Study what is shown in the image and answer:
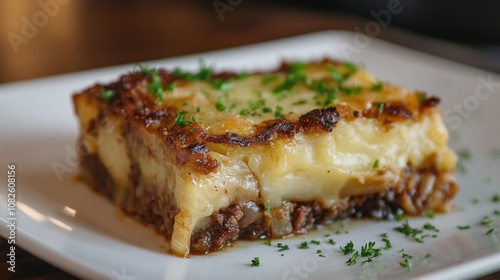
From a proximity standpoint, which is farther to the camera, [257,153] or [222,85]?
[222,85]

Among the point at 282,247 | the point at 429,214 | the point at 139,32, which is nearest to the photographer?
the point at 282,247

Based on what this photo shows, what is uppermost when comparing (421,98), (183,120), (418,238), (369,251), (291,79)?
(291,79)

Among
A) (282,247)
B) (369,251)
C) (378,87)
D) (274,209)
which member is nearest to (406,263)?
(369,251)

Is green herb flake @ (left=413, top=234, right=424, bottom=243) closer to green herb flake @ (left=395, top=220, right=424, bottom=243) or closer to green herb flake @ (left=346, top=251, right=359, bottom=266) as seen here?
green herb flake @ (left=395, top=220, right=424, bottom=243)

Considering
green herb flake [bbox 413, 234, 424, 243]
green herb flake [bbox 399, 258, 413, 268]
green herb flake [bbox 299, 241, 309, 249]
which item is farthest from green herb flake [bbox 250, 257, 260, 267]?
green herb flake [bbox 413, 234, 424, 243]

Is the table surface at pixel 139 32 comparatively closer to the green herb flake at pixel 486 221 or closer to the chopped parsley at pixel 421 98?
the chopped parsley at pixel 421 98

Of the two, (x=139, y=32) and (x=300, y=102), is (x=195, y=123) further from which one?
(x=139, y=32)

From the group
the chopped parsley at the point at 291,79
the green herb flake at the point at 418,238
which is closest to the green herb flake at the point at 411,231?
the green herb flake at the point at 418,238

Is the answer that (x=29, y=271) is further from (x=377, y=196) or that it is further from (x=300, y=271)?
(x=377, y=196)
